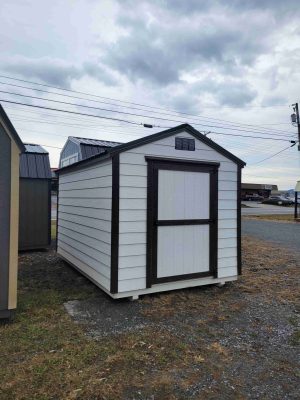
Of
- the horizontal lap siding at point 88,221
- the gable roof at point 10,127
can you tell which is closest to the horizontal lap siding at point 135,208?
the horizontal lap siding at point 88,221

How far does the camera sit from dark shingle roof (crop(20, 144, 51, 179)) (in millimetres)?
7742

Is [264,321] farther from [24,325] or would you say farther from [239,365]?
[24,325]

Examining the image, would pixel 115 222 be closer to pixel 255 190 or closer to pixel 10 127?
pixel 10 127

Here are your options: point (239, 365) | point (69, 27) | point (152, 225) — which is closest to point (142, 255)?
point (152, 225)

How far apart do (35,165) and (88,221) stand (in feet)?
11.3

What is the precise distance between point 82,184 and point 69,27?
15.7 ft

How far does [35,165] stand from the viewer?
A: 791 centimetres

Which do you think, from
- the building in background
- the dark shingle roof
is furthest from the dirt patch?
the building in background

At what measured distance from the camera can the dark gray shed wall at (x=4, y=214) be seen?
342cm

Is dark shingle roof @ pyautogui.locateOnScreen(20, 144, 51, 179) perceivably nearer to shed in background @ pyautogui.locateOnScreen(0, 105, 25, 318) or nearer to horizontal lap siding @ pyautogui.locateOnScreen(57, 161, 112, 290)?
horizontal lap siding @ pyautogui.locateOnScreen(57, 161, 112, 290)

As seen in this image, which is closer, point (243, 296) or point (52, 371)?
point (52, 371)

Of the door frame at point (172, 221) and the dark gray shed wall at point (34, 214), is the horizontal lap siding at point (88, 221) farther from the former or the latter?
the dark gray shed wall at point (34, 214)

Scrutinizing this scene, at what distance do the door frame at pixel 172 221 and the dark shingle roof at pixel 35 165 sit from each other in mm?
4260

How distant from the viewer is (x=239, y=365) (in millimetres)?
2752
